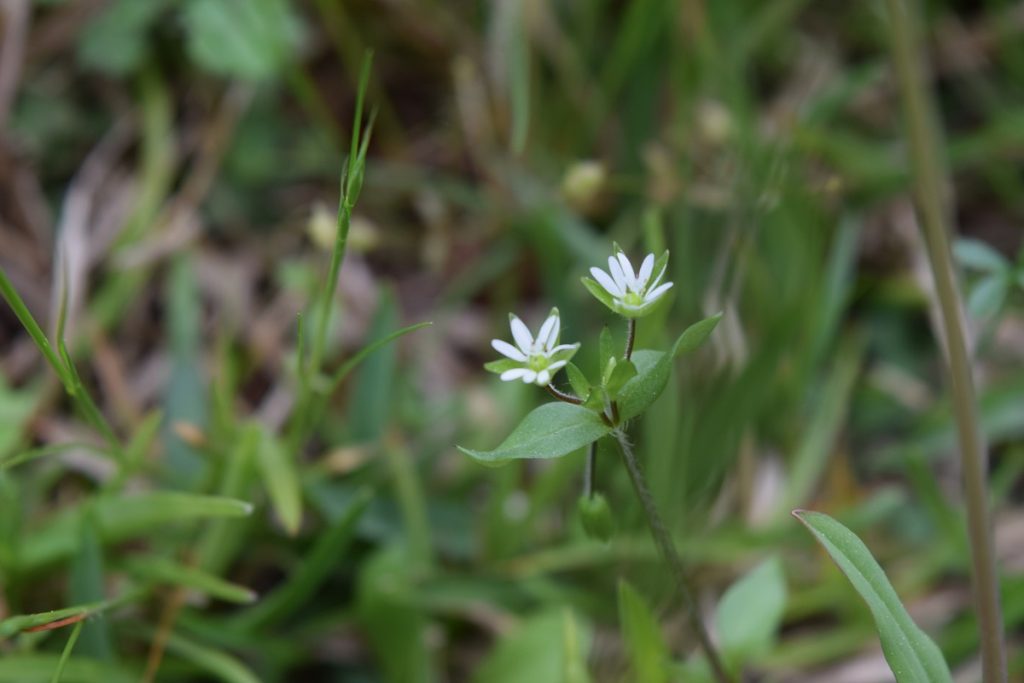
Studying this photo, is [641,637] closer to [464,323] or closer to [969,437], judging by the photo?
[969,437]

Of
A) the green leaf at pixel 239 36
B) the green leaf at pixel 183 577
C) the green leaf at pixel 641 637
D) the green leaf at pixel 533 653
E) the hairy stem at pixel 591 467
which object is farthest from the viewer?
the green leaf at pixel 239 36

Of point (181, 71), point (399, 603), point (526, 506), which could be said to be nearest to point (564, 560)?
point (526, 506)

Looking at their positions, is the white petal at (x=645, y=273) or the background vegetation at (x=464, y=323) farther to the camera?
the background vegetation at (x=464, y=323)

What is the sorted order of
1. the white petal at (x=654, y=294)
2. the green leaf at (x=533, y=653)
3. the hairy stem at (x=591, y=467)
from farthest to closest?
1. the green leaf at (x=533, y=653)
2. the hairy stem at (x=591, y=467)
3. the white petal at (x=654, y=294)

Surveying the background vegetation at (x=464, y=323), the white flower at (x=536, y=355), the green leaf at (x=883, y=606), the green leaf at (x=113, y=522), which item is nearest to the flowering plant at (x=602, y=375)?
the white flower at (x=536, y=355)

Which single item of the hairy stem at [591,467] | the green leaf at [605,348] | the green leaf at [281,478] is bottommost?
the green leaf at [281,478]

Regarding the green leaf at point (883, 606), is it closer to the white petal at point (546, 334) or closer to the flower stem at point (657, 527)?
the flower stem at point (657, 527)
